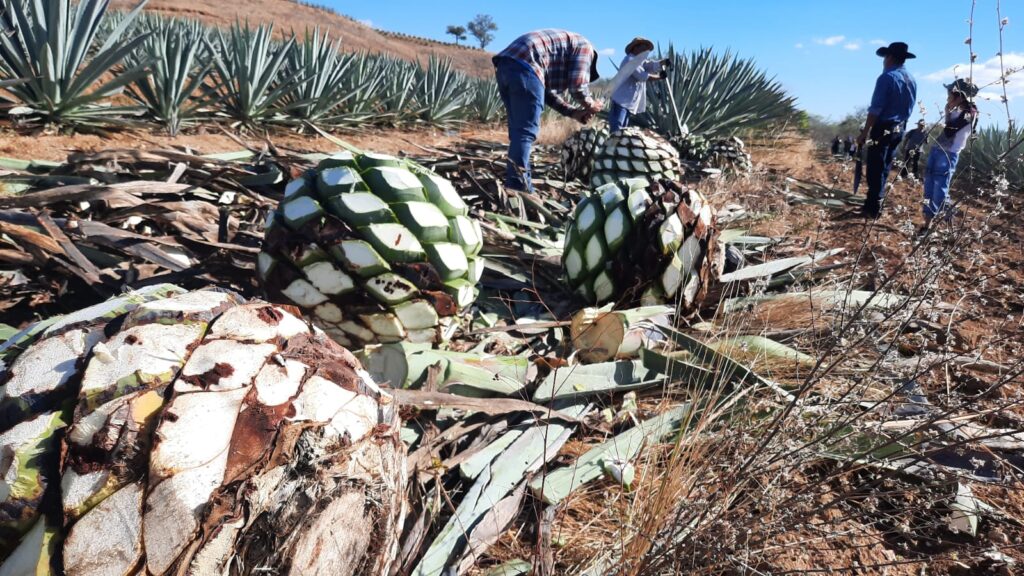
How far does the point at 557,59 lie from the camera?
429 cm

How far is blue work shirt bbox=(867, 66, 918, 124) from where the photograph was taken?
191 inches

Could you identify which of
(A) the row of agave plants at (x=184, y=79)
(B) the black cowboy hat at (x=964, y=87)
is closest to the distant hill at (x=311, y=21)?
(A) the row of agave plants at (x=184, y=79)

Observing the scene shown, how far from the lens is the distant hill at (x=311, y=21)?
30828 millimetres

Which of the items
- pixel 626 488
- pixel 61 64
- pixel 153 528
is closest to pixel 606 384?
pixel 626 488

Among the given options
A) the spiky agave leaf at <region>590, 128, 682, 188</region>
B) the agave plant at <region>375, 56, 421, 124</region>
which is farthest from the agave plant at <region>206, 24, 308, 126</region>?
the spiky agave leaf at <region>590, 128, 682, 188</region>

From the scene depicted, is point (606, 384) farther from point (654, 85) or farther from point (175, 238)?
point (654, 85)

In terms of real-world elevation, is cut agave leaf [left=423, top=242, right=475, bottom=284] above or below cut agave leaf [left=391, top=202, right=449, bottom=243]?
below

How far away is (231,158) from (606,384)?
7.00 feet

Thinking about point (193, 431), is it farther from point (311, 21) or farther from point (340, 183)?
point (311, 21)

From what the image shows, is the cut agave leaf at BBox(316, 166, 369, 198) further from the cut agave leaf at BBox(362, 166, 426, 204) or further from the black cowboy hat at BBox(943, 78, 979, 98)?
the black cowboy hat at BBox(943, 78, 979, 98)

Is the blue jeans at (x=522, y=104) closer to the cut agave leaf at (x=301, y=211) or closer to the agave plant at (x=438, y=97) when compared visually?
the cut agave leaf at (x=301, y=211)

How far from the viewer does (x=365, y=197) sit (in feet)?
4.81

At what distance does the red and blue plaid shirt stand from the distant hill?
2612 cm

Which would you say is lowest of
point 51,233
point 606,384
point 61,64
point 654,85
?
point 606,384
